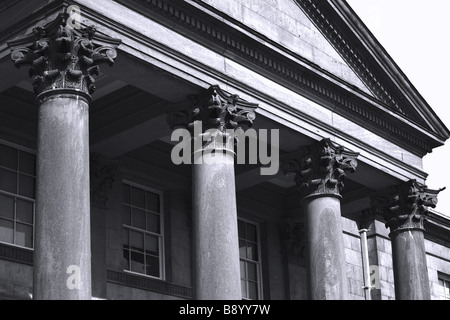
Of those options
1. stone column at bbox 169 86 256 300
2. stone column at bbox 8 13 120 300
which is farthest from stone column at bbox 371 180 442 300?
stone column at bbox 8 13 120 300

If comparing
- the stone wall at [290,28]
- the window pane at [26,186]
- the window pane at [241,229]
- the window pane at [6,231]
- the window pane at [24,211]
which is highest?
the stone wall at [290,28]

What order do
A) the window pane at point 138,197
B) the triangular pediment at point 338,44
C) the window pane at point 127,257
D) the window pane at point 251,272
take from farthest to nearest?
1. the window pane at point 251,272
2. the window pane at point 138,197
3. the window pane at point 127,257
4. the triangular pediment at point 338,44

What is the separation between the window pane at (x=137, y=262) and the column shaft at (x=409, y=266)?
7.05 metres

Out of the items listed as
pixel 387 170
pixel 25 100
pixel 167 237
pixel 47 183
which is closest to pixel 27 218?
pixel 25 100

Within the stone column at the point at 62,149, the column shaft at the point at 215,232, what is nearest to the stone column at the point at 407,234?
the column shaft at the point at 215,232

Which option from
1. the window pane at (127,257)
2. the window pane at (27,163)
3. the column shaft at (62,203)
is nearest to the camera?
the column shaft at (62,203)

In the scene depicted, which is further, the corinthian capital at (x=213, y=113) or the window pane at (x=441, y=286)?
the window pane at (x=441, y=286)

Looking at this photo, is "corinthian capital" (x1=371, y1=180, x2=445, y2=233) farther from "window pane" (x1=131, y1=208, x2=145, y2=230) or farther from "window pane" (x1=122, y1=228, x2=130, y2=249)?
"window pane" (x1=122, y1=228, x2=130, y2=249)

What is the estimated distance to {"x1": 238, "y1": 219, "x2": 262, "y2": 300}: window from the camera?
32.2m

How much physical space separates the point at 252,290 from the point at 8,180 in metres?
9.19

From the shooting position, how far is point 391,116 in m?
30.0

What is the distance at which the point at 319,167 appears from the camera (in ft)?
89.3

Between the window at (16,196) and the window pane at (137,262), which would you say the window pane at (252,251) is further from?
the window at (16,196)

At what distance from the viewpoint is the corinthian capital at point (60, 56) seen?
68.1 feet
